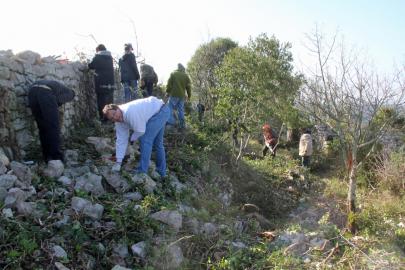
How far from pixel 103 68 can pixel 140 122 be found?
285 cm

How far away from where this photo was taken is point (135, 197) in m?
5.61

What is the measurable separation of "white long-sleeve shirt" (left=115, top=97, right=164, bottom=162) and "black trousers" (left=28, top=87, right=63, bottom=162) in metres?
0.80

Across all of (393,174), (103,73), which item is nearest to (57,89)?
(103,73)

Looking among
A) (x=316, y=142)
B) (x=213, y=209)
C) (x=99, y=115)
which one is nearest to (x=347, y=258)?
(x=213, y=209)

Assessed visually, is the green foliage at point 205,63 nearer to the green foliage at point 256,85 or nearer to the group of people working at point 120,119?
the green foliage at point 256,85

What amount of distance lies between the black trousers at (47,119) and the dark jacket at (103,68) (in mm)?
2371

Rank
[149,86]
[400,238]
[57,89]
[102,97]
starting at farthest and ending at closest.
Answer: [149,86] → [102,97] → [400,238] → [57,89]

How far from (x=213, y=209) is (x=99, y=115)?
3146 mm

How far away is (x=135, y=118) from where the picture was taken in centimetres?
576

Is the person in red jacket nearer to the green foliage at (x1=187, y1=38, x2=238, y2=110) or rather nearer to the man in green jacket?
the green foliage at (x1=187, y1=38, x2=238, y2=110)

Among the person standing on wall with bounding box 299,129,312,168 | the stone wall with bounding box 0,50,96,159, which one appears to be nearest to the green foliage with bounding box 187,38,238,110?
the person standing on wall with bounding box 299,129,312,168

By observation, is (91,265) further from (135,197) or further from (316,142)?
(316,142)

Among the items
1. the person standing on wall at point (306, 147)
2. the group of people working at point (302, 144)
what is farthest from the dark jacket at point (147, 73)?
the person standing on wall at point (306, 147)

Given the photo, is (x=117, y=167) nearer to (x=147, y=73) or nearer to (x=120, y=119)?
(x=120, y=119)
